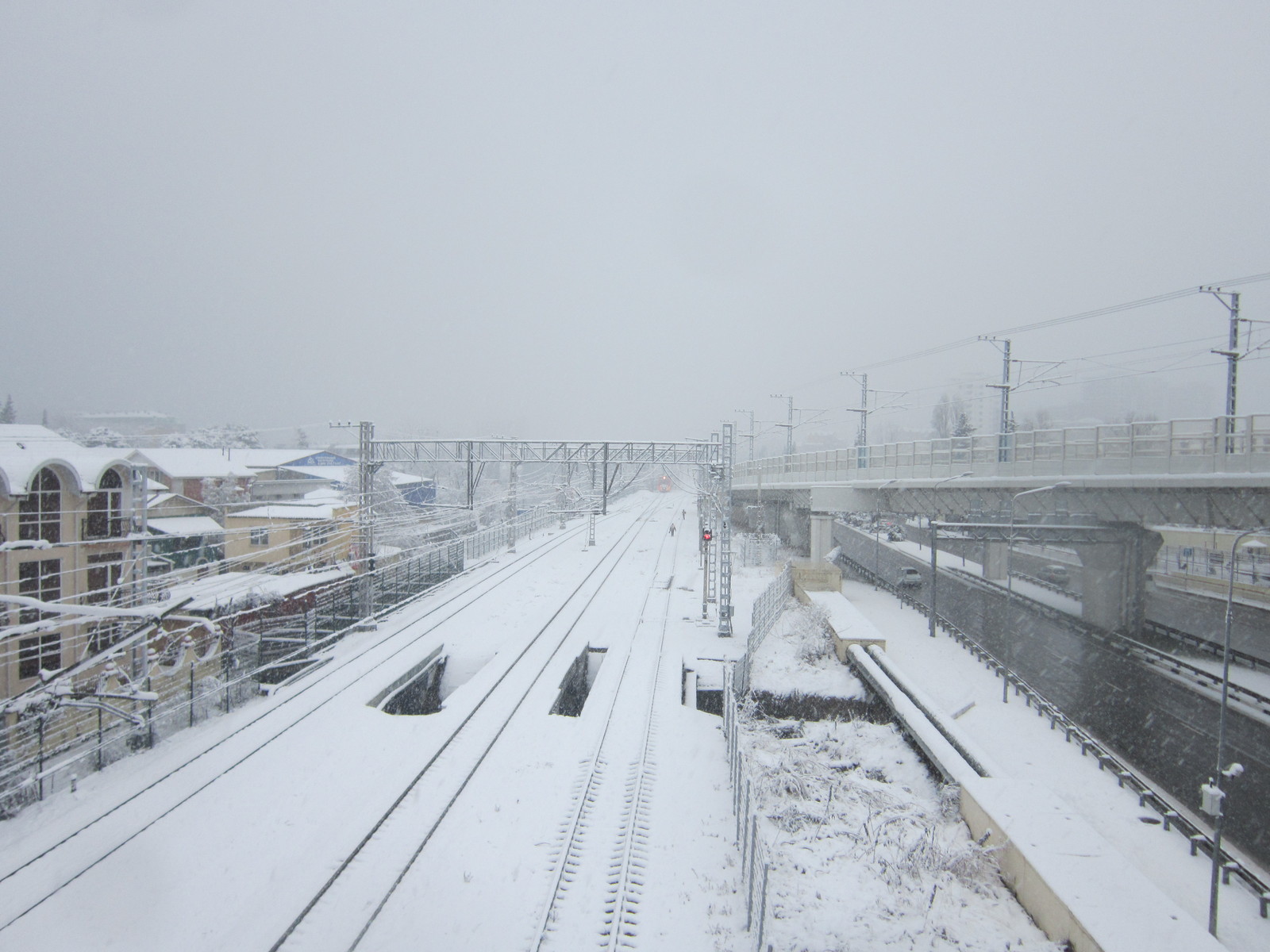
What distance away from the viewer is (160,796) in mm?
8922

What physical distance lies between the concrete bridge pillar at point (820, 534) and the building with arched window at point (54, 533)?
2492cm

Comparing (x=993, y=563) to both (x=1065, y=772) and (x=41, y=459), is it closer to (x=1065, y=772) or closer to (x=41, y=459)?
(x=1065, y=772)

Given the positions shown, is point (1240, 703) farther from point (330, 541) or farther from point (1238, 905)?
point (330, 541)

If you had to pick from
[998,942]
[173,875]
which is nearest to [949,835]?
[998,942]

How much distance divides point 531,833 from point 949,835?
5.62 meters

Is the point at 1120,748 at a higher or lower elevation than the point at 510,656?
lower

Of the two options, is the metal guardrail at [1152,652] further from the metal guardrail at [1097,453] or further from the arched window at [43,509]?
the arched window at [43,509]

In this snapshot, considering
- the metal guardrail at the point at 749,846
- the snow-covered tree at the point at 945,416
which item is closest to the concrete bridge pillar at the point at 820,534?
the metal guardrail at the point at 749,846

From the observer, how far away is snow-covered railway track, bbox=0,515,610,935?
281 inches

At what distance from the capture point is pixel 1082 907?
670 cm

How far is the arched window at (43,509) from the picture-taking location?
13.6 meters

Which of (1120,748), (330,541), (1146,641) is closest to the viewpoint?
(1120,748)

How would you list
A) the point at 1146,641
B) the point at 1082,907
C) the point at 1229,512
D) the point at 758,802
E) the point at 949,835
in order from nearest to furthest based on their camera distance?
the point at 1082,907, the point at 949,835, the point at 758,802, the point at 1229,512, the point at 1146,641

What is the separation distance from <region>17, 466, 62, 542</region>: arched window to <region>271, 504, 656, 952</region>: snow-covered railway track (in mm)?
9713
